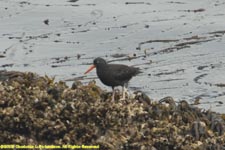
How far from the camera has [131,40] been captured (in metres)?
17.2

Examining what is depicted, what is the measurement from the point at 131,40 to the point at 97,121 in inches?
411

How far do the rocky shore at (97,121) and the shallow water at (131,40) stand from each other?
395cm

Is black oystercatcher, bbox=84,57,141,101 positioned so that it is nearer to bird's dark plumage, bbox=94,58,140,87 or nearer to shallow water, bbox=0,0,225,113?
bird's dark plumage, bbox=94,58,140,87

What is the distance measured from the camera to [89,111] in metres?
6.96

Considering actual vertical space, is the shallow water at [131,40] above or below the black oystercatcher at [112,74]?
below

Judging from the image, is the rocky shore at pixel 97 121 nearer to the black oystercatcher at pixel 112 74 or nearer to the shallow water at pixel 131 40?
the black oystercatcher at pixel 112 74

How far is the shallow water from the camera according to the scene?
13.4 m

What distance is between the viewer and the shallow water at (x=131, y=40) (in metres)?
13.4

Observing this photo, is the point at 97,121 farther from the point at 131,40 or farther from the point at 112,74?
the point at 131,40

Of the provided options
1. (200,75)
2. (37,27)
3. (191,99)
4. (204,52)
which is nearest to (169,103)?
(191,99)

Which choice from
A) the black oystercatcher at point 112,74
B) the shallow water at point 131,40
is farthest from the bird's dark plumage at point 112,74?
the shallow water at point 131,40

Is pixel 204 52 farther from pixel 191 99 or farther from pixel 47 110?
pixel 47 110

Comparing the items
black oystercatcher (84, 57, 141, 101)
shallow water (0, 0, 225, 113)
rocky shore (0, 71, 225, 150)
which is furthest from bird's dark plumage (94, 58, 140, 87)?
shallow water (0, 0, 225, 113)

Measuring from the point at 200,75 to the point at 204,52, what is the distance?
2.05 m
